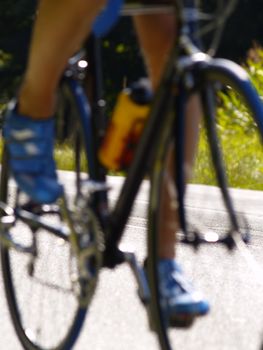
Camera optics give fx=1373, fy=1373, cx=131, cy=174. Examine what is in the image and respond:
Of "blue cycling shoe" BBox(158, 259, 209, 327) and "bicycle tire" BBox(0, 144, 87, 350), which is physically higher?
"blue cycling shoe" BBox(158, 259, 209, 327)

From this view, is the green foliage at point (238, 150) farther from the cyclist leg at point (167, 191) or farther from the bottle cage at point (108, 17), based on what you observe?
the bottle cage at point (108, 17)

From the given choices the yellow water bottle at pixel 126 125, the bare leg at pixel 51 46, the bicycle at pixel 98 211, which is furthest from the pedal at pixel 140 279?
the bare leg at pixel 51 46

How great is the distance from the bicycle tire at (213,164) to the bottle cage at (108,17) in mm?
407

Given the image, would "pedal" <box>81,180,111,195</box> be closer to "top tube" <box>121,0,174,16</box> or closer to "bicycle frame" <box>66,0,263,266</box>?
"bicycle frame" <box>66,0,263,266</box>

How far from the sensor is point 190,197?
11.2ft

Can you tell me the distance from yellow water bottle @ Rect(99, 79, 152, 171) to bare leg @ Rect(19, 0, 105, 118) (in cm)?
20

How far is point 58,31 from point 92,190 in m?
0.46

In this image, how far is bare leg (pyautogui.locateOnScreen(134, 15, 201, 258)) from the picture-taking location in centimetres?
335

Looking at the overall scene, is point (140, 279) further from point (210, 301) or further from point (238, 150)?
point (238, 150)

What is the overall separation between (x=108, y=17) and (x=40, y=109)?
352 millimetres

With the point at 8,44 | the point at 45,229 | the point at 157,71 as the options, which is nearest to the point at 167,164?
the point at 157,71

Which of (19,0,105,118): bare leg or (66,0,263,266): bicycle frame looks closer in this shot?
(66,0,263,266): bicycle frame

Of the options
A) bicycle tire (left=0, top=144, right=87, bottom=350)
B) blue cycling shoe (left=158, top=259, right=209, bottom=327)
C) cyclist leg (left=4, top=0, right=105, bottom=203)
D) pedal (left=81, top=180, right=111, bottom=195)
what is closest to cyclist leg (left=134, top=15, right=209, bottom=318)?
blue cycling shoe (left=158, top=259, right=209, bottom=327)

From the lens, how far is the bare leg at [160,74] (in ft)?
11.0
